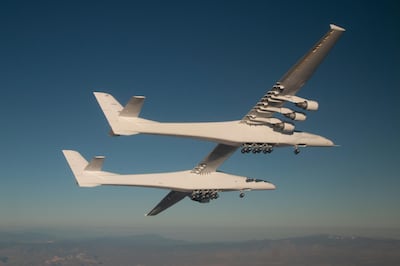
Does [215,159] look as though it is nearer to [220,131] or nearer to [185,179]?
[185,179]

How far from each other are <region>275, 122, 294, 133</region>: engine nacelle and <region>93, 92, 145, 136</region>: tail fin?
1496 cm

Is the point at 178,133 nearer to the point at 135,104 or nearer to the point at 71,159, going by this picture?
the point at 135,104

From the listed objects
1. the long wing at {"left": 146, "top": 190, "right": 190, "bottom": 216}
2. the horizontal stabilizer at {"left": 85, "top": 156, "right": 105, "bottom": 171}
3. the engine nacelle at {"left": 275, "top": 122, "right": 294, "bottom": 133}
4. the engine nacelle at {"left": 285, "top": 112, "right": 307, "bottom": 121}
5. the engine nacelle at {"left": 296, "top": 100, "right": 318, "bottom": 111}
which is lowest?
the long wing at {"left": 146, "top": 190, "right": 190, "bottom": 216}

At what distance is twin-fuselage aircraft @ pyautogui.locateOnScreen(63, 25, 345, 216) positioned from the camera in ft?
137

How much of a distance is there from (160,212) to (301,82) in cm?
3073

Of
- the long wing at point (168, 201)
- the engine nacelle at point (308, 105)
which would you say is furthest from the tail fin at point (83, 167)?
the engine nacelle at point (308, 105)

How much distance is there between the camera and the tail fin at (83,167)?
158ft

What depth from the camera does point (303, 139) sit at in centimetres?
4953

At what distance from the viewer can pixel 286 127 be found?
46.9 metres

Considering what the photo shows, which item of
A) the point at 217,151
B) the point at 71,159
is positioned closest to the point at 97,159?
the point at 71,159

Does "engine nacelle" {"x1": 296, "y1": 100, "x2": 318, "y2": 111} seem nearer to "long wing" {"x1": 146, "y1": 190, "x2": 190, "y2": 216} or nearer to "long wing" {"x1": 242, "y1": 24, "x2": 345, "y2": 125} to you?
"long wing" {"x1": 242, "y1": 24, "x2": 345, "y2": 125}

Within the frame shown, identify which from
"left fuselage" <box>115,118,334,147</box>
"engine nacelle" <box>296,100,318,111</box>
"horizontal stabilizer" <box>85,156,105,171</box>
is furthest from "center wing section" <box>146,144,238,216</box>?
"horizontal stabilizer" <box>85,156,105,171</box>

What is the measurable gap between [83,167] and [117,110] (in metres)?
9.50

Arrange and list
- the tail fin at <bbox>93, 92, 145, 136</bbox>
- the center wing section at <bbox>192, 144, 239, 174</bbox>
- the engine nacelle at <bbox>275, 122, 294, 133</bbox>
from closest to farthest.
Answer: the tail fin at <bbox>93, 92, 145, 136</bbox>
the engine nacelle at <bbox>275, 122, 294, 133</bbox>
the center wing section at <bbox>192, 144, 239, 174</bbox>
